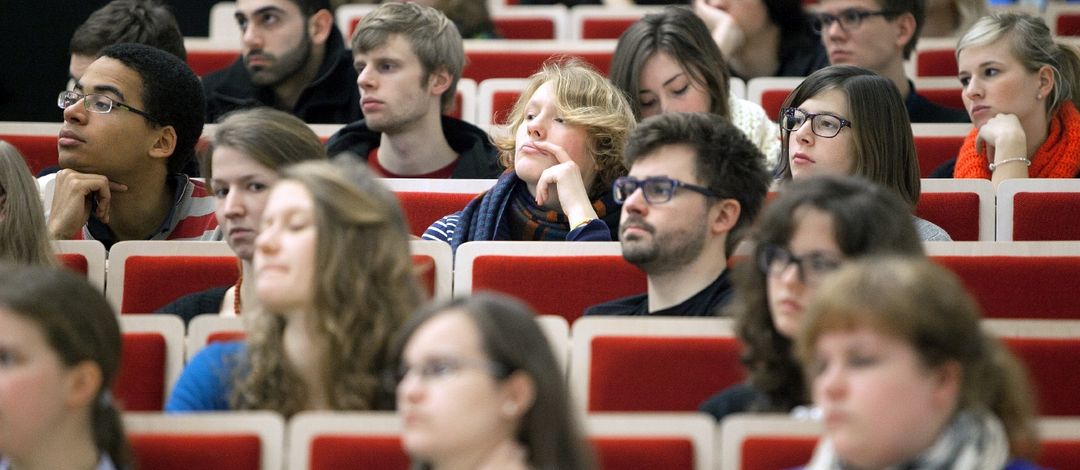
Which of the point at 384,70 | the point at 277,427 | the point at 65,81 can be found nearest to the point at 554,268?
the point at 277,427

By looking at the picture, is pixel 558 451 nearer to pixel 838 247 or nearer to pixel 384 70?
pixel 838 247

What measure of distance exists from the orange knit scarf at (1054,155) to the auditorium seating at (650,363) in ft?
3.99

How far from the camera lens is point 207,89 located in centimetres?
381

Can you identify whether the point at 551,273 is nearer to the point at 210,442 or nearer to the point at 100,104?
the point at 210,442

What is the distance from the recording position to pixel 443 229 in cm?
279

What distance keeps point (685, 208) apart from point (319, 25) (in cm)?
172

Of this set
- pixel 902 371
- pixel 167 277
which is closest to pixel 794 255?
pixel 902 371

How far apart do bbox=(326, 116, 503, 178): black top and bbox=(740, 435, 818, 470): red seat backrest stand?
5.25ft

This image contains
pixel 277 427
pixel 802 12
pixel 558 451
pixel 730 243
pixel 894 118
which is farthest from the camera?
pixel 802 12

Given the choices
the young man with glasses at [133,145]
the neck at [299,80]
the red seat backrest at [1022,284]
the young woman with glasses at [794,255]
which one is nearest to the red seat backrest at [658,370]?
the young woman with glasses at [794,255]

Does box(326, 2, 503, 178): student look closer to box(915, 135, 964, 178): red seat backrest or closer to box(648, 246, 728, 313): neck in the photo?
box(915, 135, 964, 178): red seat backrest

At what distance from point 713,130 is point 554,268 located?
0.97 ft

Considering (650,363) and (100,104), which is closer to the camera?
(650,363)

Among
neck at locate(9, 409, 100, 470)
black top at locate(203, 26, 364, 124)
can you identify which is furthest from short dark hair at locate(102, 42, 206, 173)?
neck at locate(9, 409, 100, 470)
